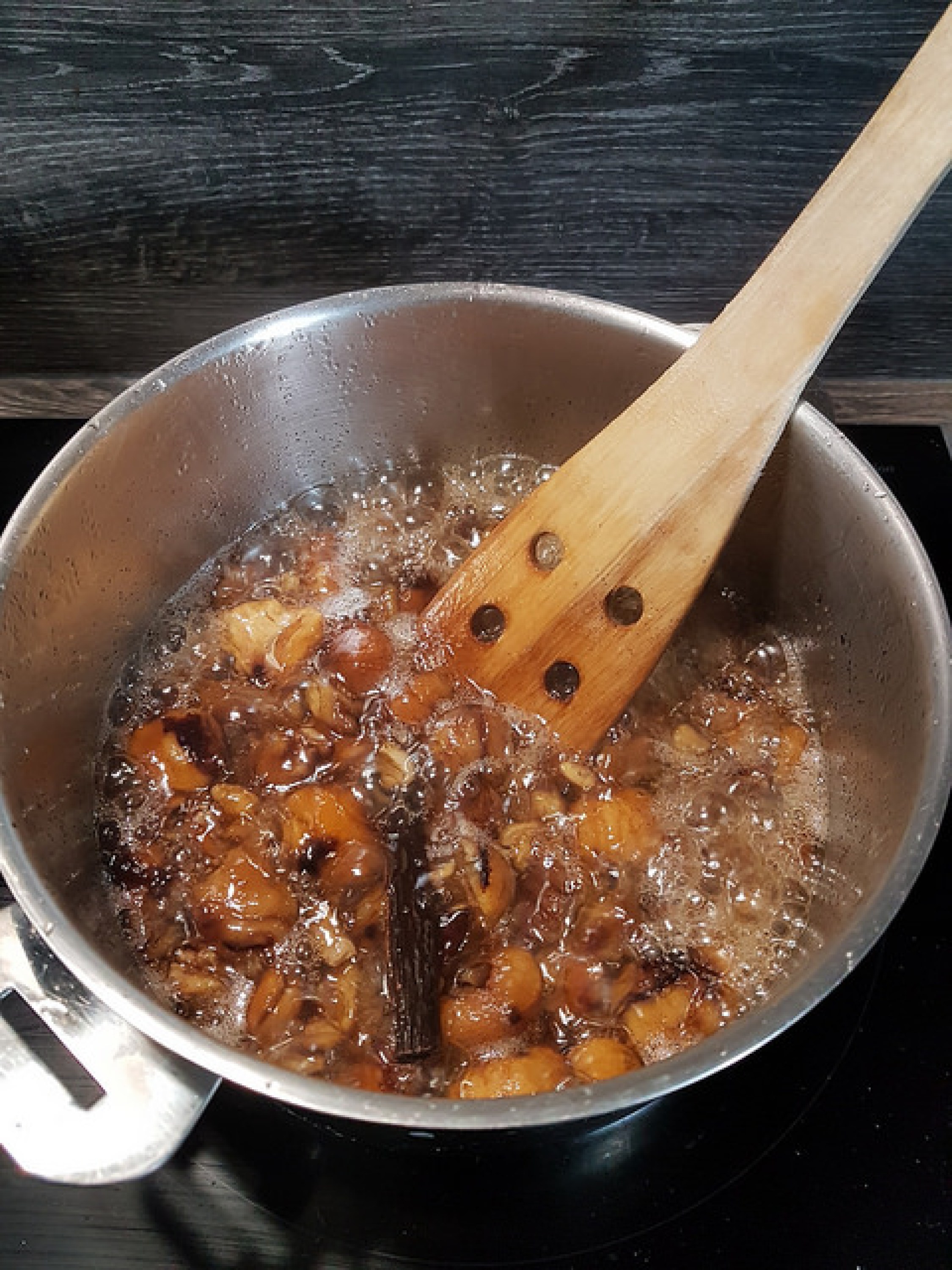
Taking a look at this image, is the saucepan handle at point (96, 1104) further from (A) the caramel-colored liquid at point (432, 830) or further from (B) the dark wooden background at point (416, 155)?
(B) the dark wooden background at point (416, 155)

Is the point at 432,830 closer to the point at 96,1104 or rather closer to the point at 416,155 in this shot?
the point at 96,1104

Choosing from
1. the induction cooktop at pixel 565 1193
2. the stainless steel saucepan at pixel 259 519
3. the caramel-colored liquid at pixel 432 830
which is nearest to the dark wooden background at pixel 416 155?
the stainless steel saucepan at pixel 259 519

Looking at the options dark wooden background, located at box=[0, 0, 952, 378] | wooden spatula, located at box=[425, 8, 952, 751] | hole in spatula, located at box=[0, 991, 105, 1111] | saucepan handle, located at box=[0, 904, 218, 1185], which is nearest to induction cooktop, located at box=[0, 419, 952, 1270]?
hole in spatula, located at box=[0, 991, 105, 1111]

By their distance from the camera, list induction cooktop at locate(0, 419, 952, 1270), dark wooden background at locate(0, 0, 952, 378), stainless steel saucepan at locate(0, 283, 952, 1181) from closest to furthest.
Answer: stainless steel saucepan at locate(0, 283, 952, 1181), induction cooktop at locate(0, 419, 952, 1270), dark wooden background at locate(0, 0, 952, 378)

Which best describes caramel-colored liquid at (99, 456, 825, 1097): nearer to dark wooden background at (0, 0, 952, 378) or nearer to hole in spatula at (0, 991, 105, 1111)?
hole in spatula at (0, 991, 105, 1111)

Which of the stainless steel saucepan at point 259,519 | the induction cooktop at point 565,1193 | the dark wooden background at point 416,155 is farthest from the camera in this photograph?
the dark wooden background at point 416,155

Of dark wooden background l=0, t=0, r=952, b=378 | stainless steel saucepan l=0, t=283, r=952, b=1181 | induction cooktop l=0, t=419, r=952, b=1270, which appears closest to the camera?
stainless steel saucepan l=0, t=283, r=952, b=1181

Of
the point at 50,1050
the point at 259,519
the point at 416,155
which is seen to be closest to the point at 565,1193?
the point at 50,1050
